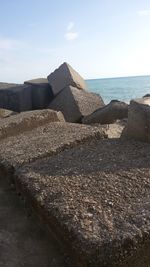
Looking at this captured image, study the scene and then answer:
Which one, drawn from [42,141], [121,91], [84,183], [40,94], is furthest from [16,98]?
[121,91]

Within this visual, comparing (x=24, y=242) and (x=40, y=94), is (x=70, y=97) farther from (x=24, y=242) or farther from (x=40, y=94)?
(x=24, y=242)

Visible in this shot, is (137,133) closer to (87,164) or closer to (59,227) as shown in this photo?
(87,164)

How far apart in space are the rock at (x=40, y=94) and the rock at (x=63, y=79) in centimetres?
18

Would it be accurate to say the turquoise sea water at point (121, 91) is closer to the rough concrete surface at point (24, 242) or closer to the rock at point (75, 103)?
the rock at point (75, 103)

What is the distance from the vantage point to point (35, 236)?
6.01ft

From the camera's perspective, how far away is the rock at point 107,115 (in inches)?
188

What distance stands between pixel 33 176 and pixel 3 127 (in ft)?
3.84

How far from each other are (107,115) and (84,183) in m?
3.14

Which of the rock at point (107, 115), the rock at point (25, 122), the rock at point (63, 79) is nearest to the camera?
the rock at point (25, 122)

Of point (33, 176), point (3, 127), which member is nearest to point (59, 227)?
point (33, 176)

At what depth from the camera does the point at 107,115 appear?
491 cm

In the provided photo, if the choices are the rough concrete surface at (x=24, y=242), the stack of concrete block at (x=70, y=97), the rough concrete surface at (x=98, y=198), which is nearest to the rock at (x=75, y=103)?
the stack of concrete block at (x=70, y=97)

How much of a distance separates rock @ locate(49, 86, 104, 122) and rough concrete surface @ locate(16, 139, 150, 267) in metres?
2.59

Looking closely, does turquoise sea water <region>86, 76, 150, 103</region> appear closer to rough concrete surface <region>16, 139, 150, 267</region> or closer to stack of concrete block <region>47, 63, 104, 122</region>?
stack of concrete block <region>47, 63, 104, 122</region>
